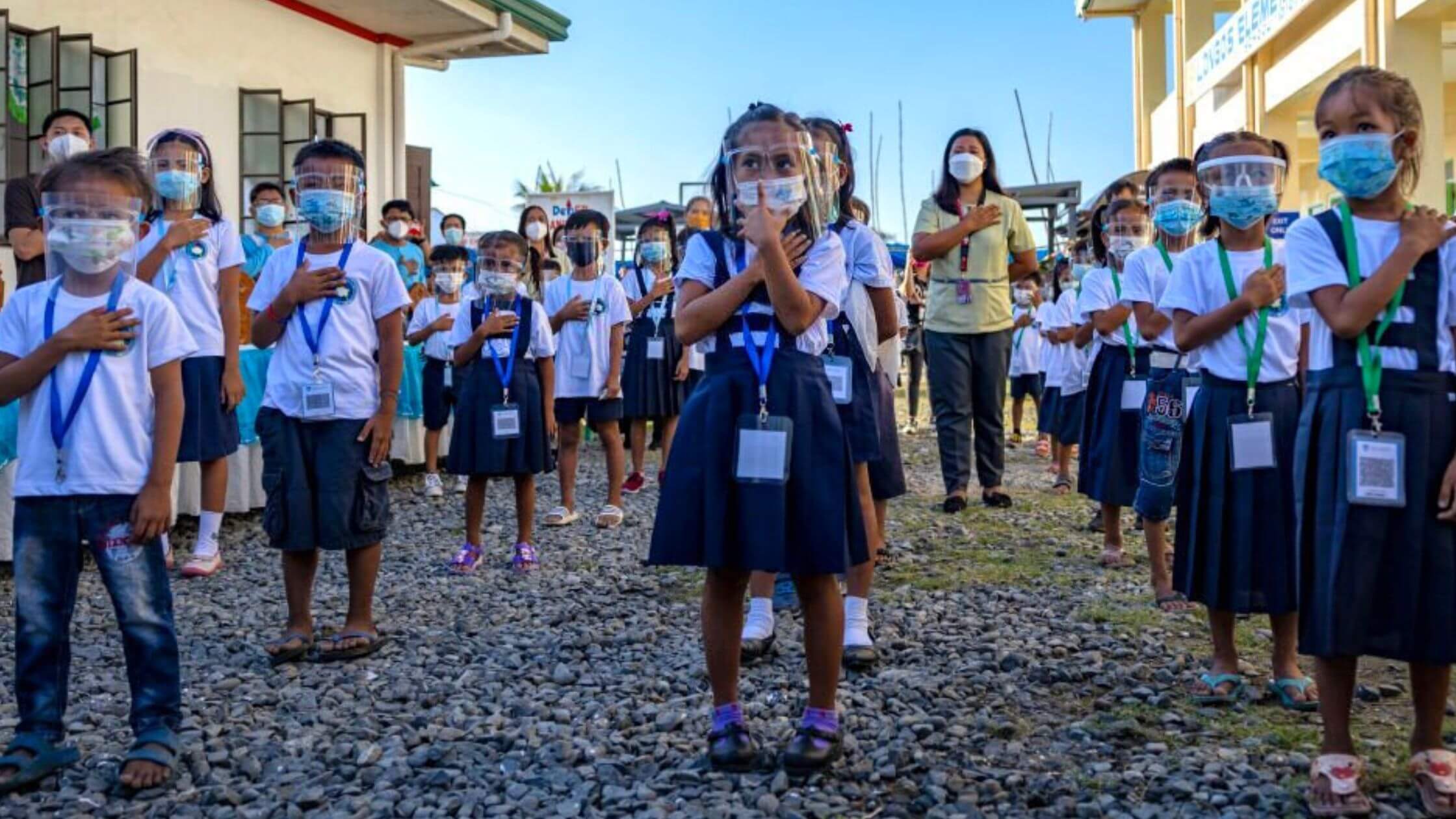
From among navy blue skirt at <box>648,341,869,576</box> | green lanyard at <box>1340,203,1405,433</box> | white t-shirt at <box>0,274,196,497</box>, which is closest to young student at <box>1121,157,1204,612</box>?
green lanyard at <box>1340,203,1405,433</box>

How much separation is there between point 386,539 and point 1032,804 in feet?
17.4

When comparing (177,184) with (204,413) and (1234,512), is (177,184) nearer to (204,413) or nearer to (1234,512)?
(204,413)

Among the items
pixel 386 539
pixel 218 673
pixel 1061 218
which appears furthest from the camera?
pixel 1061 218

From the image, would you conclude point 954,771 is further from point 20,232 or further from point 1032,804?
point 20,232

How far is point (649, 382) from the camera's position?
9156 millimetres

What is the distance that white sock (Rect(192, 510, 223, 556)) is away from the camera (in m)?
6.32

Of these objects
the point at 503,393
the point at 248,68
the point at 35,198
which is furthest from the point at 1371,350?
the point at 248,68

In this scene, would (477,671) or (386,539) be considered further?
(386,539)

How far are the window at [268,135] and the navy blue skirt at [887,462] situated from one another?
886 centimetres

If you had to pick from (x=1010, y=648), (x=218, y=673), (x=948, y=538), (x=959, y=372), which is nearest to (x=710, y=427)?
(x=1010, y=648)

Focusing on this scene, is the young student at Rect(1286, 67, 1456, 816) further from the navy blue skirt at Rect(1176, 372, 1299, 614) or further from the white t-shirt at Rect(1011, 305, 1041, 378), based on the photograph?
the white t-shirt at Rect(1011, 305, 1041, 378)

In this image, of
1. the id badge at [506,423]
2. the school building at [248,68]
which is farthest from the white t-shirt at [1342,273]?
the school building at [248,68]

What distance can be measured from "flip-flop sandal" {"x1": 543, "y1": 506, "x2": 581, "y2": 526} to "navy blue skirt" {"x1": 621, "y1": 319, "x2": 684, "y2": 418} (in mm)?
1214

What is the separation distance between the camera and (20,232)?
6.36 metres
